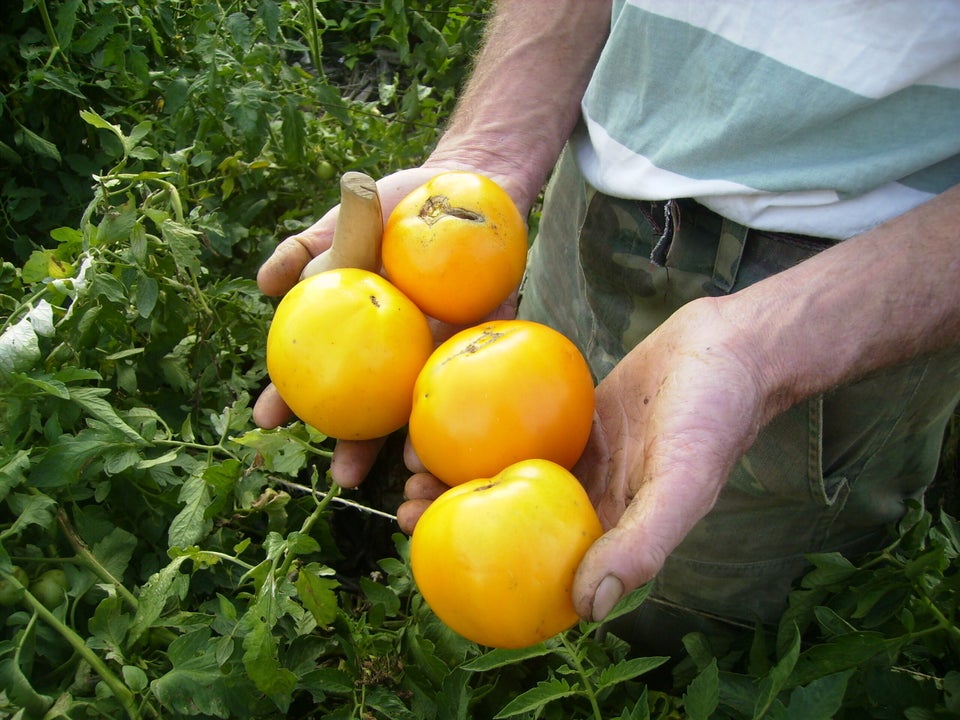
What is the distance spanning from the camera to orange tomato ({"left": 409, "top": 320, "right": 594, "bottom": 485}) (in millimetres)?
1294

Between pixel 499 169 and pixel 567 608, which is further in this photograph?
pixel 499 169

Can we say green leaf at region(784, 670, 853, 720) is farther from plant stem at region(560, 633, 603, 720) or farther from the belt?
the belt

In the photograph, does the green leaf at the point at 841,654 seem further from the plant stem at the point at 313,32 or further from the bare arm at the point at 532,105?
the plant stem at the point at 313,32

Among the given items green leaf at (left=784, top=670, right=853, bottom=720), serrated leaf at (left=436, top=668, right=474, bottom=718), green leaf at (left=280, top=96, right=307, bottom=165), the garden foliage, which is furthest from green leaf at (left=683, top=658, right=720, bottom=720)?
green leaf at (left=280, top=96, right=307, bottom=165)

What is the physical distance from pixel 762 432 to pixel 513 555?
67cm

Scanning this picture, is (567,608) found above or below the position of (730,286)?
below

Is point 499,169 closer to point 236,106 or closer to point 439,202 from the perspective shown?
point 439,202

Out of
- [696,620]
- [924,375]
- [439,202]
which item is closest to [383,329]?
[439,202]

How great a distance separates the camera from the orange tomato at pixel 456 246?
1.46 metres

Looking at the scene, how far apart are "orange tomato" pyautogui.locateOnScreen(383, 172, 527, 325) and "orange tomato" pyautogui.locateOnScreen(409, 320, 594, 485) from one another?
0.54ft

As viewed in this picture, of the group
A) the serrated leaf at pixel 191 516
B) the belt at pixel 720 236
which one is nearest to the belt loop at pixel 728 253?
the belt at pixel 720 236

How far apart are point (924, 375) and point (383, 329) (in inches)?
36.7

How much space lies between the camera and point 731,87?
1362 mm

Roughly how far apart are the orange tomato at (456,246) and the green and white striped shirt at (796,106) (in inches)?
10.3
